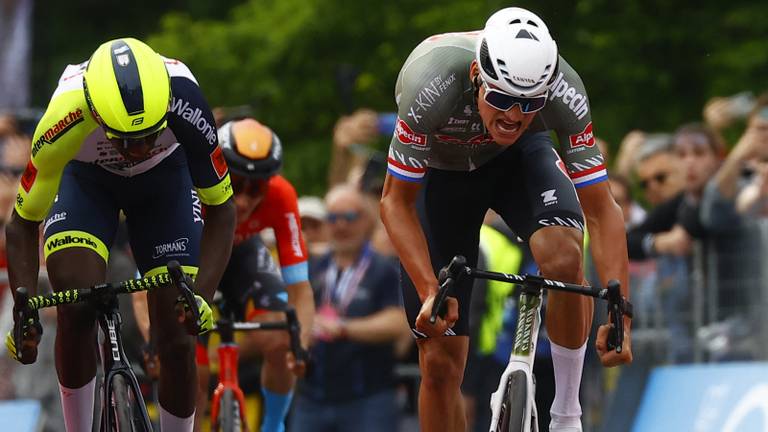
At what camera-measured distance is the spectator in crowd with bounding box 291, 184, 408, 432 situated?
39.6ft

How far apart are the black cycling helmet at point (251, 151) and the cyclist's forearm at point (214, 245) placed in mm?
1470

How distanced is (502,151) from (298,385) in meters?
4.12

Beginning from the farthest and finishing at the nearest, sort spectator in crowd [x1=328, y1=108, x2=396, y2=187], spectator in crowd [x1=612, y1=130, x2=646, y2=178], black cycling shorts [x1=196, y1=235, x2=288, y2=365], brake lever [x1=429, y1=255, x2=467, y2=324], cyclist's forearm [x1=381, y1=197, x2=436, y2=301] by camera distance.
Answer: spectator in crowd [x1=612, y1=130, x2=646, y2=178] < spectator in crowd [x1=328, y1=108, x2=396, y2=187] < black cycling shorts [x1=196, y1=235, x2=288, y2=365] < cyclist's forearm [x1=381, y1=197, x2=436, y2=301] < brake lever [x1=429, y1=255, x2=467, y2=324]

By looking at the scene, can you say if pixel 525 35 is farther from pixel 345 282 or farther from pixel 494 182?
pixel 345 282

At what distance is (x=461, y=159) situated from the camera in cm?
882

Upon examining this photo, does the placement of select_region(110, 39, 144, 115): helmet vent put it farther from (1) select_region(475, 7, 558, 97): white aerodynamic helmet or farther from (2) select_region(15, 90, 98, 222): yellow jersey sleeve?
(1) select_region(475, 7, 558, 97): white aerodynamic helmet

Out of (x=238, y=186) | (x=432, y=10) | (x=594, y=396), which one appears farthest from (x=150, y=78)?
(x=432, y=10)

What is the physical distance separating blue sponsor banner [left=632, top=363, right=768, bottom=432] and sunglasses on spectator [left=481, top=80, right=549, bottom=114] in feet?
12.5

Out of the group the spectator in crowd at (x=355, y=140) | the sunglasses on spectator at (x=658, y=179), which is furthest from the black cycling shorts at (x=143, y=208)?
the sunglasses on spectator at (x=658, y=179)

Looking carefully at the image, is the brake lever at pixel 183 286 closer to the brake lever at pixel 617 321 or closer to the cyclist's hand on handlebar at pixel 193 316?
the cyclist's hand on handlebar at pixel 193 316

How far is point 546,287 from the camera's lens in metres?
7.84

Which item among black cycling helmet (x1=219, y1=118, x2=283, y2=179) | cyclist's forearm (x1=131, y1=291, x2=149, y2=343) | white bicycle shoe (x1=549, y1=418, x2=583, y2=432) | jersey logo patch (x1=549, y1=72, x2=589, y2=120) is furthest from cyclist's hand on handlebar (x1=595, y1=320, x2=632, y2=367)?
cyclist's forearm (x1=131, y1=291, x2=149, y2=343)

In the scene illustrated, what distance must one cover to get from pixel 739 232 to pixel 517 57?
176 inches

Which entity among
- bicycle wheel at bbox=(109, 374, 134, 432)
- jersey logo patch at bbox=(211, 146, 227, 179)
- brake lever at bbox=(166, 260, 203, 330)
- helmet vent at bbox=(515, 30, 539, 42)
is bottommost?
bicycle wheel at bbox=(109, 374, 134, 432)
